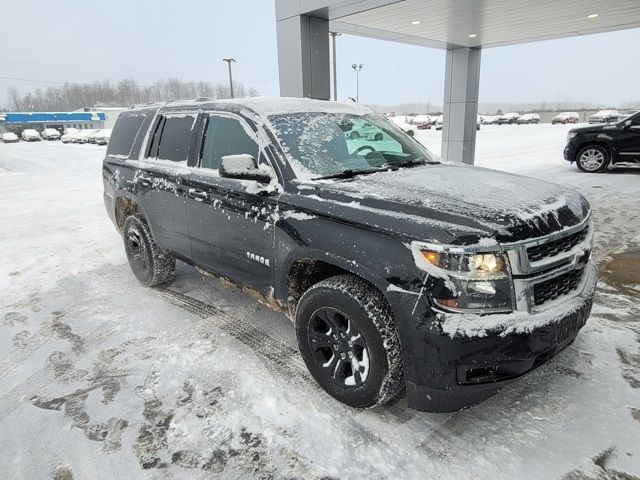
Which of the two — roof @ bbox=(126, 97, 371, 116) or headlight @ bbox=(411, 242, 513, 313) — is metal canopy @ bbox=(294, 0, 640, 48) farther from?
headlight @ bbox=(411, 242, 513, 313)

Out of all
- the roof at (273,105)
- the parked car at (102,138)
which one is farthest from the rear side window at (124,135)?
the parked car at (102,138)

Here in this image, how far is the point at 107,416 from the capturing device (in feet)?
9.04

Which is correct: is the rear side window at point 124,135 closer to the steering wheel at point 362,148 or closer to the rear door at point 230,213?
the rear door at point 230,213

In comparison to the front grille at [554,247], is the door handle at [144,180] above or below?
above

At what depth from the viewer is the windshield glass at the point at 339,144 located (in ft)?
10.4

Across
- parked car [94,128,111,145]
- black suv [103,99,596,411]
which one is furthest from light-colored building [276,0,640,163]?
parked car [94,128,111,145]

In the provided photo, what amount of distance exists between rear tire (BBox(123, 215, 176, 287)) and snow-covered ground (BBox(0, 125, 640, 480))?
21cm

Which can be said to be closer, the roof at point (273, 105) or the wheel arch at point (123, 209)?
the roof at point (273, 105)

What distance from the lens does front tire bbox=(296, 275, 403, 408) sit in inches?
95.8

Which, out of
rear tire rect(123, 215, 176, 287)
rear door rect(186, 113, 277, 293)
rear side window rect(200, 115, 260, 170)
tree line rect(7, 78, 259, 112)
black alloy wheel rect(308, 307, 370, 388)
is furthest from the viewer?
tree line rect(7, 78, 259, 112)

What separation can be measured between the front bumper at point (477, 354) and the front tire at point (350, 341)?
175mm

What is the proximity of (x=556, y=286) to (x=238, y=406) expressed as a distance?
2068 millimetres

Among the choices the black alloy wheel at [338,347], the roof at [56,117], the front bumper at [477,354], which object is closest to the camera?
the front bumper at [477,354]

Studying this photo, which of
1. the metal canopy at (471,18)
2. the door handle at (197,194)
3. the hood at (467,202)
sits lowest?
the door handle at (197,194)
